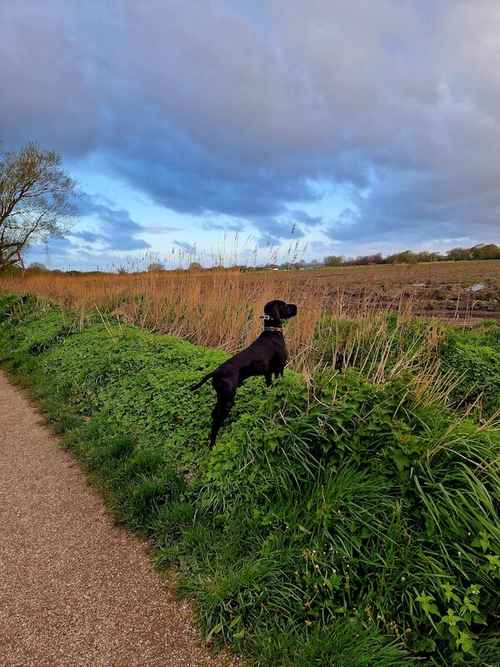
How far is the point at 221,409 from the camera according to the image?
3.08m

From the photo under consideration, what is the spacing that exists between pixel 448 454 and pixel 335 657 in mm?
1205

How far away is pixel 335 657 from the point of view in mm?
1682

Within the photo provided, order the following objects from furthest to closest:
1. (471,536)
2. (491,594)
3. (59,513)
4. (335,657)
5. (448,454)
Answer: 1. (59,513)
2. (448,454)
3. (471,536)
4. (491,594)
5. (335,657)

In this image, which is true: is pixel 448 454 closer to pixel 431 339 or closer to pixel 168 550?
pixel 168 550

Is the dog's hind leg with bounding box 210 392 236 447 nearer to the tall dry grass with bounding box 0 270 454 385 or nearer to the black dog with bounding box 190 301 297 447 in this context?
the black dog with bounding box 190 301 297 447

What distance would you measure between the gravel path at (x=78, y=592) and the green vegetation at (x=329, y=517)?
0.15m

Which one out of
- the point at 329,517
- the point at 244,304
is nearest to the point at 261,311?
the point at 244,304

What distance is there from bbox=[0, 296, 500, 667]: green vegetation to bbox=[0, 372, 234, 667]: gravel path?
151 millimetres

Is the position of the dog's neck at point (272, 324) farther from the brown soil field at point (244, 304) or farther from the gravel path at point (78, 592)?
the gravel path at point (78, 592)

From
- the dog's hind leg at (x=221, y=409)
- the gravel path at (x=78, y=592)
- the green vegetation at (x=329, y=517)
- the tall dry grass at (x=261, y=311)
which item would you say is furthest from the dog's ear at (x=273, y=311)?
the gravel path at (x=78, y=592)

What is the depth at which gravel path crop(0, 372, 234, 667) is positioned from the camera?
187 centimetres

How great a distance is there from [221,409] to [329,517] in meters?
1.21

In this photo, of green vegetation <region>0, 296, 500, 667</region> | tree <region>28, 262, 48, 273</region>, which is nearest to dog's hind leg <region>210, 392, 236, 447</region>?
green vegetation <region>0, 296, 500, 667</region>

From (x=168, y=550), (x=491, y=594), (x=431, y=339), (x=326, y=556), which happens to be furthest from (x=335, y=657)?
(x=431, y=339)
